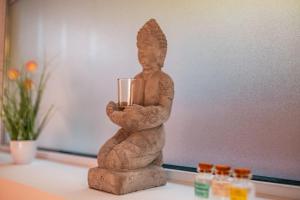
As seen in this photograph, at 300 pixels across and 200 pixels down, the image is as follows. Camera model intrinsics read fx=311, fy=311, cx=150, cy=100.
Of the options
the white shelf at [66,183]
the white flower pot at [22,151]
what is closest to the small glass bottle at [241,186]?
the white shelf at [66,183]

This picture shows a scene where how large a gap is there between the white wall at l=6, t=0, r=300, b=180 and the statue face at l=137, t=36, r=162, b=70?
209 mm

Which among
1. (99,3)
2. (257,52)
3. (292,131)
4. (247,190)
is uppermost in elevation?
(99,3)

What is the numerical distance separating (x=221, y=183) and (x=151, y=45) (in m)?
0.48

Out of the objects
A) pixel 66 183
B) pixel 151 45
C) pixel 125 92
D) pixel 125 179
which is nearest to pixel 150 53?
pixel 151 45

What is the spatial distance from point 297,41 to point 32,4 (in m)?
1.53

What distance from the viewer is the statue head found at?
1.00 metres

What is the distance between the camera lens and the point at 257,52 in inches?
39.8

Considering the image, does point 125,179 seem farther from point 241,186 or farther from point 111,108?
point 241,186

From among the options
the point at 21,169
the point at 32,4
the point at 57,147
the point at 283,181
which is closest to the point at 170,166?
the point at 283,181

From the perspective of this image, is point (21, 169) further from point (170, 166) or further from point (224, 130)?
point (224, 130)

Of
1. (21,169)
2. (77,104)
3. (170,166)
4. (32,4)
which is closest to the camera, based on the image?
(170,166)

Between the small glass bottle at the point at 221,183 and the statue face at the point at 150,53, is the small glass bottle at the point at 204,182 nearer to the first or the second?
the small glass bottle at the point at 221,183

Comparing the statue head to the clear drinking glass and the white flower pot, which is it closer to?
the clear drinking glass

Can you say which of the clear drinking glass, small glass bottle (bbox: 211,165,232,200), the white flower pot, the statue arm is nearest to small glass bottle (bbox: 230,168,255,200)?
small glass bottle (bbox: 211,165,232,200)
